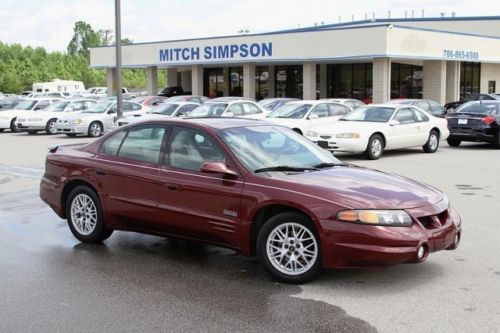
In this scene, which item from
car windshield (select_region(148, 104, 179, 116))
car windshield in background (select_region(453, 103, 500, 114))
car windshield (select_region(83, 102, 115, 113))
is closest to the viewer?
Result: car windshield in background (select_region(453, 103, 500, 114))

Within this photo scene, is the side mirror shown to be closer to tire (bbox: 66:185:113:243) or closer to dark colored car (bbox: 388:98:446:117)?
tire (bbox: 66:185:113:243)

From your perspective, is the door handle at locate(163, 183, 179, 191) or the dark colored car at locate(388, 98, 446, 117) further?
the dark colored car at locate(388, 98, 446, 117)

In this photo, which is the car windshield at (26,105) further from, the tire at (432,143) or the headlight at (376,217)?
the headlight at (376,217)

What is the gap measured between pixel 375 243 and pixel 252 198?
1175mm

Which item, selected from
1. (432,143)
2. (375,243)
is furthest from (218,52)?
(375,243)

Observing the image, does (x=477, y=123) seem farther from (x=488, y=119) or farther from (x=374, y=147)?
(x=374, y=147)

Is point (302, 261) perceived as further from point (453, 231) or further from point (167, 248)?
point (167, 248)

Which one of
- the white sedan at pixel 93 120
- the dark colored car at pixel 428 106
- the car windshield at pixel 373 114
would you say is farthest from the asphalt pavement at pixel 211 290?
the white sedan at pixel 93 120

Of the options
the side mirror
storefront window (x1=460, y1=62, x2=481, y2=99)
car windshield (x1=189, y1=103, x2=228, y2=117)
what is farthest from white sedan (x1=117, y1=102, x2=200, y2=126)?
storefront window (x1=460, y1=62, x2=481, y2=99)

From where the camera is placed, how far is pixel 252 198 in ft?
19.4

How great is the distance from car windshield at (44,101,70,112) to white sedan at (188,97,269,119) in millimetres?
8303

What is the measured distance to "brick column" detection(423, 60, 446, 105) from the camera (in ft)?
117

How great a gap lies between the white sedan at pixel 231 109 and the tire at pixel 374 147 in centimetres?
595

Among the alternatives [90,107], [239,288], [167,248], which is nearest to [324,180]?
[239,288]
